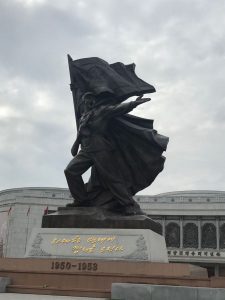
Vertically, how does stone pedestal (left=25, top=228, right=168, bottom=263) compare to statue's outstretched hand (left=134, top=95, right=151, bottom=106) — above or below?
below

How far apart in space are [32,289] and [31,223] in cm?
3218

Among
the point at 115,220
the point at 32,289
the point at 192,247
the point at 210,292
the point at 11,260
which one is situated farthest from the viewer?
the point at 192,247

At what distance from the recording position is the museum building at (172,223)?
39.6m

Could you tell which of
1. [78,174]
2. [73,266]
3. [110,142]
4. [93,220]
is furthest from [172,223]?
[73,266]

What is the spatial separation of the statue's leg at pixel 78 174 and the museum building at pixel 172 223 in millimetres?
28563

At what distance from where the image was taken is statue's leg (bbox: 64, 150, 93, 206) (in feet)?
37.9

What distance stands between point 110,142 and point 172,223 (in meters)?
30.9

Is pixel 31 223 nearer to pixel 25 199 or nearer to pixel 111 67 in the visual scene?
pixel 25 199

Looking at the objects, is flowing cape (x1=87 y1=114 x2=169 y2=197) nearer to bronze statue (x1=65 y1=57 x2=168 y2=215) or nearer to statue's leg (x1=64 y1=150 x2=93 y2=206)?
bronze statue (x1=65 y1=57 x2=168 y2=215)

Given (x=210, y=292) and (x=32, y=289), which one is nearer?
(x=210, y=292)

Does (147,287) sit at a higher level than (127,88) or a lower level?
lower

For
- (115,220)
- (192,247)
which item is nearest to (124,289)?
(115,220)

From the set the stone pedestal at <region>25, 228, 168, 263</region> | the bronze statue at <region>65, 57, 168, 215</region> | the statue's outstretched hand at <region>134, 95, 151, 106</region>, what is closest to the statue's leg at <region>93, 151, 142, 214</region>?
the bronze statue at <region>65, 57, 168, 215</region>

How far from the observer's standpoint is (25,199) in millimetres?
41531
